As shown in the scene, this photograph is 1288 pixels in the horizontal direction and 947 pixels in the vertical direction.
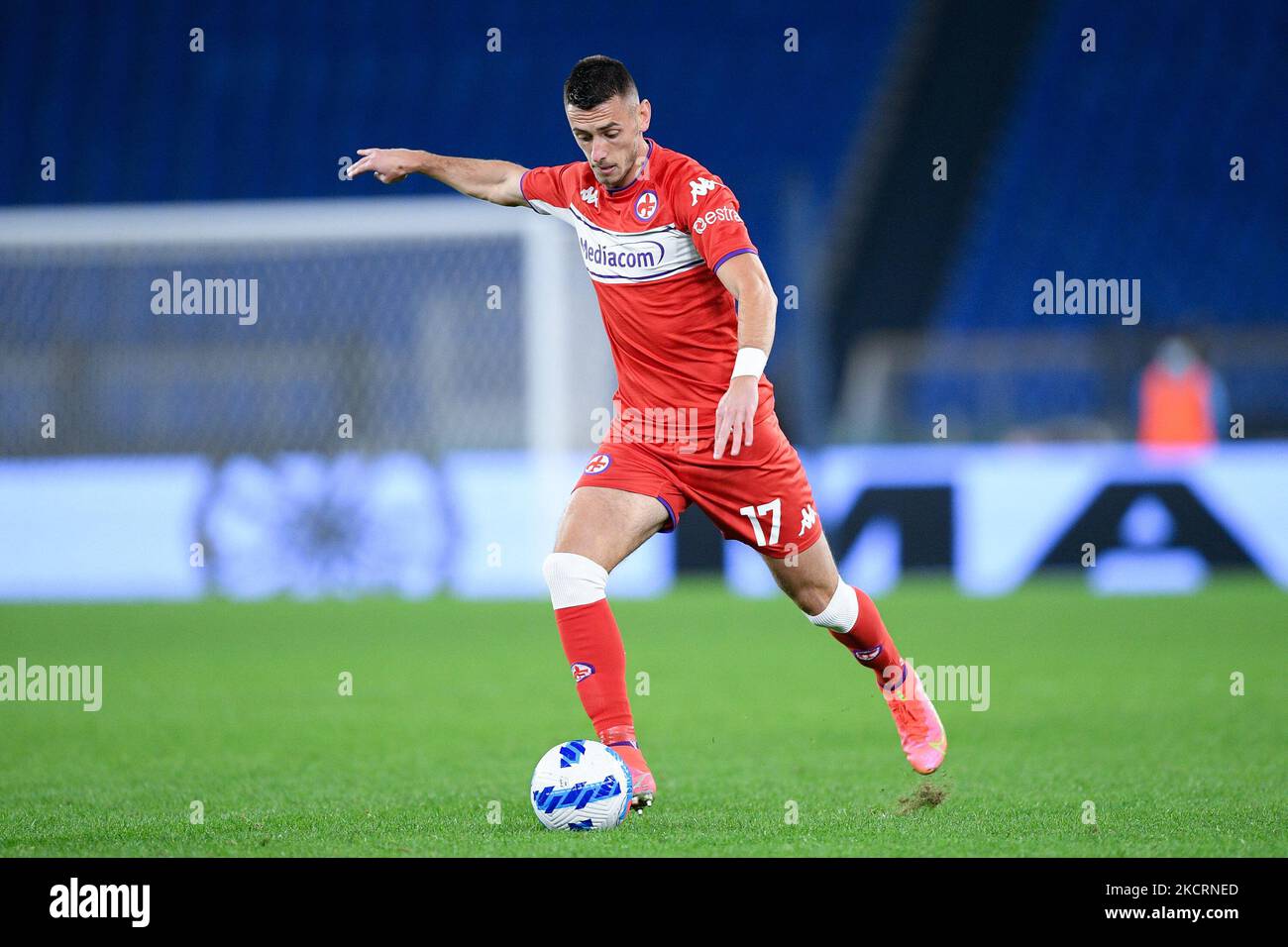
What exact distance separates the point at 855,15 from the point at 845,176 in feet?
9.79

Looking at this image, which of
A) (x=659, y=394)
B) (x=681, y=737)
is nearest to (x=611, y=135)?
(x=659, y=394)

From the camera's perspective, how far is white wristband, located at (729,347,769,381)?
452 cm

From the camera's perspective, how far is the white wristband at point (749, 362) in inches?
178

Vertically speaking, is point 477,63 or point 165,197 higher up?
point 477,63

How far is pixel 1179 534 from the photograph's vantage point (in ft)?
41.2

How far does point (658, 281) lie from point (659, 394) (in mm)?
345

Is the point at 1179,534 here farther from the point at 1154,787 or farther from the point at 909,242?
the point at 1154,787

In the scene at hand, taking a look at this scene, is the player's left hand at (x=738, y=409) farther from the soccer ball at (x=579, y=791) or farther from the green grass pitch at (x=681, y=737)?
the green grass pitch at (x=681, y=737)

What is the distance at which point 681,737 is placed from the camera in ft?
20.7

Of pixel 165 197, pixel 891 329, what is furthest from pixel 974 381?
pixel 165 197

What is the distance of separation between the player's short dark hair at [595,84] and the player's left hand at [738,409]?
872 millimetres
